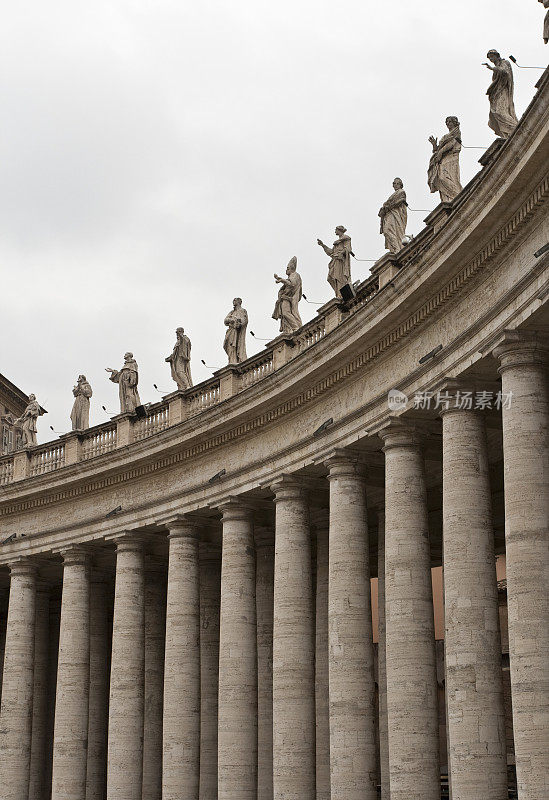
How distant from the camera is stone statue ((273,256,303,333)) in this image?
5600 cm

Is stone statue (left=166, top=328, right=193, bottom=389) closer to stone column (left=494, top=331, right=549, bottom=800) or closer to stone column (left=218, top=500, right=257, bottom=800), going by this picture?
stone column (left=218, top=500, right=257, bottom=800)

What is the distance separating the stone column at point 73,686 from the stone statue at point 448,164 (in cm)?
3112

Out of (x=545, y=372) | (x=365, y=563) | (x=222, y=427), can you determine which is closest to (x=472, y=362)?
(x=545, y=372)

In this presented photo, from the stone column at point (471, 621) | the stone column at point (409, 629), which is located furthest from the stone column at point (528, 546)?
the stone column at point (409, 629)

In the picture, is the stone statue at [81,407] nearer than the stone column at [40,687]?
Yes

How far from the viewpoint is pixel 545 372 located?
35.8 m

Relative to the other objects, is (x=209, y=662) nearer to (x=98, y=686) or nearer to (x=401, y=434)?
(x=98, y=686)

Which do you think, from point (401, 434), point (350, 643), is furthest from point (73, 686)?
point (401, 434)

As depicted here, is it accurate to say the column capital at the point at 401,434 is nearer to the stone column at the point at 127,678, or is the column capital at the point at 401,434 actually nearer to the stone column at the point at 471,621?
the stone column at the point at 471,621

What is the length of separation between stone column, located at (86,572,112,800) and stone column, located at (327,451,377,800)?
84.4 feet

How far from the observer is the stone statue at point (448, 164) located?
4234cm

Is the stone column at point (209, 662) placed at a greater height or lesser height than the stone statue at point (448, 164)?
lesser

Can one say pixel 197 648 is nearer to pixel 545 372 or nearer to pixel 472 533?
pixel 472 533

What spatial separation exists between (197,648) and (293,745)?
9802 millimetres
